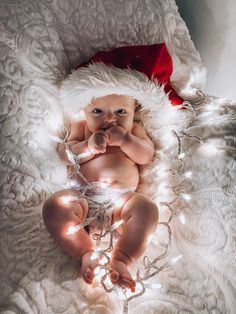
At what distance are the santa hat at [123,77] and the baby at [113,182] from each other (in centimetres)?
3

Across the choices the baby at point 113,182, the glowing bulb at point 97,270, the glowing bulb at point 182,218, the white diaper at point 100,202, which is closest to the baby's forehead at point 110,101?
the baby at point 113,182

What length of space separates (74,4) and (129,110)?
1.12ft

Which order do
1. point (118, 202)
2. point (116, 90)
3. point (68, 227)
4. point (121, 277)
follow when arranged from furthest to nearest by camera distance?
point (116, 90) < point (118, 202) < point (68, 227) < point (121, 277)

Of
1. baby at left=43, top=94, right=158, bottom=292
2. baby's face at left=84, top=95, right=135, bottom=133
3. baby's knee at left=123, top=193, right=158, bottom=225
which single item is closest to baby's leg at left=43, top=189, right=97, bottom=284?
baby at left=43, top=94, right=158, bottom=292

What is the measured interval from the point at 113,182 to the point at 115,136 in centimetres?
11

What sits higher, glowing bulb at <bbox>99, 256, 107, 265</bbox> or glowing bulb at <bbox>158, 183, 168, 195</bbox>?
glowing bulb at <bbox>158, 183, 168, 195</bbox>

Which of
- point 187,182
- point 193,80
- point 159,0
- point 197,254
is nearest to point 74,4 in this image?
point 159,0

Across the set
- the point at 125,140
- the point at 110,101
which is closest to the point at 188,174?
the point at 125,140

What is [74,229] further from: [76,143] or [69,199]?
[76,143]

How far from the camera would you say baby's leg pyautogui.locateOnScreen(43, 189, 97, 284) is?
0.89m

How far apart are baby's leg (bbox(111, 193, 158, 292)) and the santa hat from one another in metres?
0.30

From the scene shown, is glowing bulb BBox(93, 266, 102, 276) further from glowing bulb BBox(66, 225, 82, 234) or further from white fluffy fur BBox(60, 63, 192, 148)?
white fluffy fur BBox(60, 63, 192, 148)

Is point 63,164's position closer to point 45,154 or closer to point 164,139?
point 45,154

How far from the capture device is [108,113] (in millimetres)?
1160
